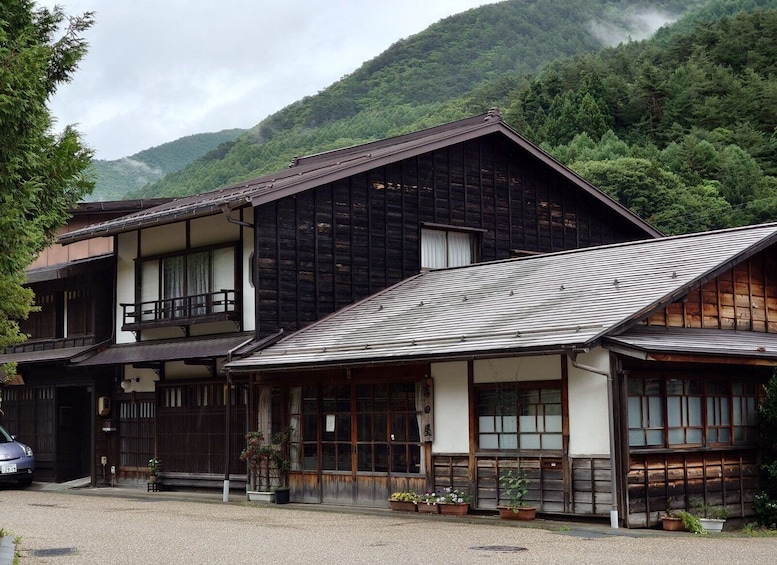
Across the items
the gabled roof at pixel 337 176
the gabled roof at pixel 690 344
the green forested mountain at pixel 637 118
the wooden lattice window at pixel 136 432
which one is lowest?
the wooden lattice window at pixel 136 432

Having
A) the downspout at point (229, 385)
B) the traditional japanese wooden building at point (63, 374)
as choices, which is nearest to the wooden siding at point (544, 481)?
the downspout at point (229, 385)

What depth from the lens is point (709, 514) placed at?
51.3 ft

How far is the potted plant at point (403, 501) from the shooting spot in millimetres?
17531

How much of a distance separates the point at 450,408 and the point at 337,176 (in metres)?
6.60

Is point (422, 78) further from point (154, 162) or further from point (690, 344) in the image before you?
point (690, 344)

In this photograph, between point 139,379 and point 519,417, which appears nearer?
point 519,417

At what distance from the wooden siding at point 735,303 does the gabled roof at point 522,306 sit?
69cm

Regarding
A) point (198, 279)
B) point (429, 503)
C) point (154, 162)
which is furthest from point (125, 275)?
point (154, 162)

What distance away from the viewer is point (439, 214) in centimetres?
2372

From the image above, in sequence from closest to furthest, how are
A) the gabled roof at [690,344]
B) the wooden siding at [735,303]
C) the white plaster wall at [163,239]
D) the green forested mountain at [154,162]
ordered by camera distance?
the gabled roof at [690,344] < the wooden siding at [735,303] < the white plaster wall at [163,239] < the green forested mountain at [154,162]

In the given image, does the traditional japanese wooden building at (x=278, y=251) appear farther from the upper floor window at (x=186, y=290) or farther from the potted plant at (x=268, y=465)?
the potted plant at (x=268, y=465)

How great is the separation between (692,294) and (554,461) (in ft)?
12.8

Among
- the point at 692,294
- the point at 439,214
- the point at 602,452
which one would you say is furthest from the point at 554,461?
the point at 439,214

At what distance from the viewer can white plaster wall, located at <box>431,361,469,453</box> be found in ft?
56.1
